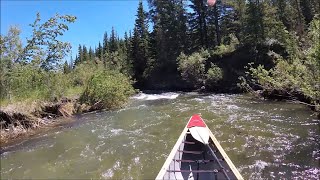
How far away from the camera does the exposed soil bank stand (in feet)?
37.9

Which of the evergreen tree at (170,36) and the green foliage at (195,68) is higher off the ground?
the evergreen tree at (170,36)

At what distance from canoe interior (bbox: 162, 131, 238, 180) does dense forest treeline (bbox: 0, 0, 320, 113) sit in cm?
367

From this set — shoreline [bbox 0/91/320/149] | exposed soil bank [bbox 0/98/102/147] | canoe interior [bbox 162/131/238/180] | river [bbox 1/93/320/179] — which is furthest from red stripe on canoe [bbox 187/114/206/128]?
exposed soil bank [bbox 0/98/102/147]

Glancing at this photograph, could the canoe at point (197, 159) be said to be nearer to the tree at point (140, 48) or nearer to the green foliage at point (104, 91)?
the green foliage at point (104, 91)

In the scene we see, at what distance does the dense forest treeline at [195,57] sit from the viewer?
13.3 metres

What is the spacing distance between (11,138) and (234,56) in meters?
27.7

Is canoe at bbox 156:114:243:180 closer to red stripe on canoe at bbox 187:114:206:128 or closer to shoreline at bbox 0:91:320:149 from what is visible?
red stripe on canoe at bbox 187:114:206:128

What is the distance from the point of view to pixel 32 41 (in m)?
14.8

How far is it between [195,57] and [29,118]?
78.6 feet

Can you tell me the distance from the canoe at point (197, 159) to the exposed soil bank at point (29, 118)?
7.17 metres

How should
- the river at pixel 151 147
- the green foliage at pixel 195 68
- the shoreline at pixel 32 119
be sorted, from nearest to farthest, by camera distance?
the river at pixel 151 147 → the shoreline at pixel 32 119 → the green foliage at pixel 195 68

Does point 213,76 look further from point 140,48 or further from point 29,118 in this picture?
point 29,118

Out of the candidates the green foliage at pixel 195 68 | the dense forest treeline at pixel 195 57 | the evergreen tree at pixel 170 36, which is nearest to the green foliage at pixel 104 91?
the dense forest treeline at pixel 195 57

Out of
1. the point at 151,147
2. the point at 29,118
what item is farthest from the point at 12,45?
the point at 151,147
